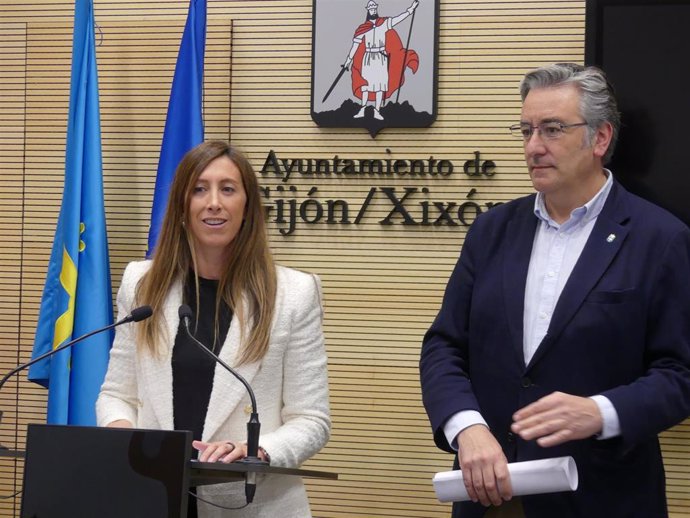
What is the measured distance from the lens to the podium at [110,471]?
2.06 meters

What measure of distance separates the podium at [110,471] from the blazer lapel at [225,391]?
0.48 m

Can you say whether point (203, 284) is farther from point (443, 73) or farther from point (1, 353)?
point (1, 353)

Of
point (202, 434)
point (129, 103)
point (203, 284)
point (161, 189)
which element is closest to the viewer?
point (202, 434)

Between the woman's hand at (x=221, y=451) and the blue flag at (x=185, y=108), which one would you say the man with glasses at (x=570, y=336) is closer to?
the woman's hand at (x=221, y=451)

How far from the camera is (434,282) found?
14.1 feet

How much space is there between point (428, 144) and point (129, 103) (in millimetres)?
1302

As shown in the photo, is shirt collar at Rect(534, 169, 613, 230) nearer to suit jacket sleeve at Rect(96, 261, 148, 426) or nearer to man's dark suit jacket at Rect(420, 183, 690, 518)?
man's dark suit jacket at Rect(420, 183, 690, 518)

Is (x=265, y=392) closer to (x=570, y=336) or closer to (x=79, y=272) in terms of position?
(x=570, y=336)

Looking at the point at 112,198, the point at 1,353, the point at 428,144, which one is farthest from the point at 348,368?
the point at 1,353

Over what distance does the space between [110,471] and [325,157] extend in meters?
2.50

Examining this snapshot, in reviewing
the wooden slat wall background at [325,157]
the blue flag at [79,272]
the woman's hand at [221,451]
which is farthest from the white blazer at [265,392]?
the wooden slat wall background at [325,157]

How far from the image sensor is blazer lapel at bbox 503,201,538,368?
2525mm

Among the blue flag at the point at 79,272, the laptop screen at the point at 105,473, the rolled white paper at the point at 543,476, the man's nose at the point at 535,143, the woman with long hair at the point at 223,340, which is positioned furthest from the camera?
the blue flag at the point at 79,272

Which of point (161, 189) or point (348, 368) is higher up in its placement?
point (161, 189)
